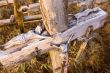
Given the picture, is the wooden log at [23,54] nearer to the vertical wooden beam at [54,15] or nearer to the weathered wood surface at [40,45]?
the weathered wood surface at [40,45]

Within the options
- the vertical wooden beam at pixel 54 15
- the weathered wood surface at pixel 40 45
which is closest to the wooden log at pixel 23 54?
the weathered wood surface at pixel 40 45

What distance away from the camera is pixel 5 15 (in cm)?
355

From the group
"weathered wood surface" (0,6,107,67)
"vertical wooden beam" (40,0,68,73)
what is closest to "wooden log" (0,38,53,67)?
"weathered wood surface" (0,6,107,67)

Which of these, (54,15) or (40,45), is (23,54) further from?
(54,15)

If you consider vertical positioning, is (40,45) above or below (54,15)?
below

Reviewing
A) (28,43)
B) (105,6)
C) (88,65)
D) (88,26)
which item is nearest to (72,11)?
(105,6)

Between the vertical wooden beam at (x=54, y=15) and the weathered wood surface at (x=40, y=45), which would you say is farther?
the weathered wood surface at (x=40, y=45)

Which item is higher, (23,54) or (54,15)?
(54,15)

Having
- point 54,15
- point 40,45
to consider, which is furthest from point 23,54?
point 54,15

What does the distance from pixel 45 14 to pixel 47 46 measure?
10.6 inches

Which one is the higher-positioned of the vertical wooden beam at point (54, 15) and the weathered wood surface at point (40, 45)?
the vertical wooden beam at point (54, 15)

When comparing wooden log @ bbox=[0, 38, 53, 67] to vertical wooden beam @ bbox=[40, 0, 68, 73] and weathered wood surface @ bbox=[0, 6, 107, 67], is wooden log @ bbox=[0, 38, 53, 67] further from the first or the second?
vertical wooden beam @ bbox=[40, 0, 68, 73]

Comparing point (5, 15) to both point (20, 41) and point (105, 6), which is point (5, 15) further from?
point (20, 41)

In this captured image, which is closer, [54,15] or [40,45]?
[54,15]
